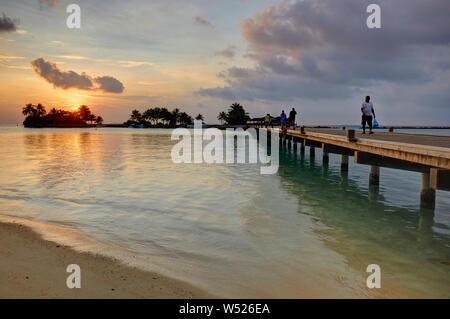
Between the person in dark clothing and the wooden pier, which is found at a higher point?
the person in dark clothing

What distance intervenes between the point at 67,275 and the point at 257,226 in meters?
5.62

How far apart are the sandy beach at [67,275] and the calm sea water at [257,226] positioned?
1.67ft

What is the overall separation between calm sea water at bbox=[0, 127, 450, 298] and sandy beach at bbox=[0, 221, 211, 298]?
0.51 m

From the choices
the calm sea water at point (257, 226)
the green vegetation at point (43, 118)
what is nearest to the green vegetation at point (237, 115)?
the green vegetation at point (43, 118)

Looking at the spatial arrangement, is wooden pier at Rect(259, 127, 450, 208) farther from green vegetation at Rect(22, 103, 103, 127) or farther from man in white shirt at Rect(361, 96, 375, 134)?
green vegetation at Rect(22, 103, 103, 127)

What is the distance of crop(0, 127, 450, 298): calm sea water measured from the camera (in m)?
6.27

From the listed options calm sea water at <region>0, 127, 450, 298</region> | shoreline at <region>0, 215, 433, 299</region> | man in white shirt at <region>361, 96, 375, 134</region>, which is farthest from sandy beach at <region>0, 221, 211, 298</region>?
man in white shirt at <region>361, 96, 375, 134</region>

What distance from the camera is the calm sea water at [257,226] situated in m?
6.27

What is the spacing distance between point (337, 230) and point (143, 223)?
5838 mm

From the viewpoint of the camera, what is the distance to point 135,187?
1606 centimetres
